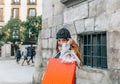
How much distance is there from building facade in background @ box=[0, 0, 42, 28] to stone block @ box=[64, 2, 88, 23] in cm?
4868

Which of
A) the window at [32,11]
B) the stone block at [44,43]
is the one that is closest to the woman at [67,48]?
the stone block at [44,43]

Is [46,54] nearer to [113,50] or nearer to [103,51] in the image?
[103,51]

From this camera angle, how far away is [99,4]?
6672 millimetres

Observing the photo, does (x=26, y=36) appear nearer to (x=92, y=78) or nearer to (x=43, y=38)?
(x=43, y=38)

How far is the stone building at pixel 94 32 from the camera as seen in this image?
19.7 ft

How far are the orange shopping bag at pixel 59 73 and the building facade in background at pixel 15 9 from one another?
174 feet

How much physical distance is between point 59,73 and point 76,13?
4106 mm

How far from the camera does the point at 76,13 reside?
25.6 feet

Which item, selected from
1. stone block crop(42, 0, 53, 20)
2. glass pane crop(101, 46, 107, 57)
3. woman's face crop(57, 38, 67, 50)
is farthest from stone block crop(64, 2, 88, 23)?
woman's face crop(57, 38, 67, 50)

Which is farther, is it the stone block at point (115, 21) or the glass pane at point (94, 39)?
the glass pane at point (94, 39)

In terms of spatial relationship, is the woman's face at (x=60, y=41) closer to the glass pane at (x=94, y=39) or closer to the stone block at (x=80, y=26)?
the glass pane at (x=94, y=39)

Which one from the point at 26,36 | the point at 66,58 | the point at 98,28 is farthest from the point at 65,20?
the point at 26,36

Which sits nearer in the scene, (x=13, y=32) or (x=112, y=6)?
(x=112, y=6)

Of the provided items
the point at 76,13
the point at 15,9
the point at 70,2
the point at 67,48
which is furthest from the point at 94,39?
the point at 15,9
